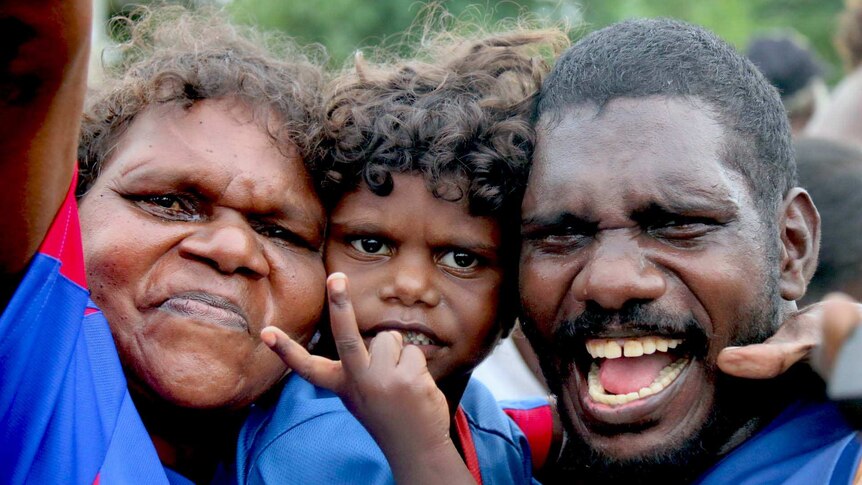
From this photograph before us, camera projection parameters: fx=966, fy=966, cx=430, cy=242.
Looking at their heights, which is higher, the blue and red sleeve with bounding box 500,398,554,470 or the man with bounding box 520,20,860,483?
the man with bounding box 520,20,860,483

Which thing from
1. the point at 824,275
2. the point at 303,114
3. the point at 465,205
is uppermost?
the point at 303,114

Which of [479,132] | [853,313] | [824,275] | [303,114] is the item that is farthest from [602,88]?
[824,275]

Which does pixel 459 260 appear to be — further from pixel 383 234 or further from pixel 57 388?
pixel 57 388

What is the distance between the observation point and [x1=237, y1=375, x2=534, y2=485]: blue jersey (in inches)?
97.0

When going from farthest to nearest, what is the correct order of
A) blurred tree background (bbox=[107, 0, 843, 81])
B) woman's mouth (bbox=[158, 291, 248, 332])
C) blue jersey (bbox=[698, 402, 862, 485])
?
1. blurred tree background (bbox=[107, 0, 843, 81])
2. woman's mouth (bbox=[158, 291, 248, 332])
3. blue jersey (bbox=[698, 402, 862, 485])

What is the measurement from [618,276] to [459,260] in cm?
73

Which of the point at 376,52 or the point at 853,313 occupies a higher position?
the point at 853,313

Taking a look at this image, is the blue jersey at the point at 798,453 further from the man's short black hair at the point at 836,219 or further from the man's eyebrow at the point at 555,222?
the man's short black hair at the point at 836,219

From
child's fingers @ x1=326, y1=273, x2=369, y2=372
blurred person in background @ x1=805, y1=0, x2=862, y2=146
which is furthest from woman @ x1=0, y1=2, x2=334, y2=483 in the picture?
blurred person in background @ x1=805, y1=0, x2=862, y2=146

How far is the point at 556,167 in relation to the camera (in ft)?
8.71

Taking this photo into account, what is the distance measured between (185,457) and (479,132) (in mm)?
1318

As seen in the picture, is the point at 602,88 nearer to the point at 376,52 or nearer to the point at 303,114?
the point at 303,114

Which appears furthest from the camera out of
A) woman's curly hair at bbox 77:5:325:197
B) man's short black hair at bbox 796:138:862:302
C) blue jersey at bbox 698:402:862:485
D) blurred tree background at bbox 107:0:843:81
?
blurred tree background at bbox 107:0:843:81

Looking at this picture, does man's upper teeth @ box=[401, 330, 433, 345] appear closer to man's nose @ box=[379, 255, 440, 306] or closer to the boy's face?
the boy's face
